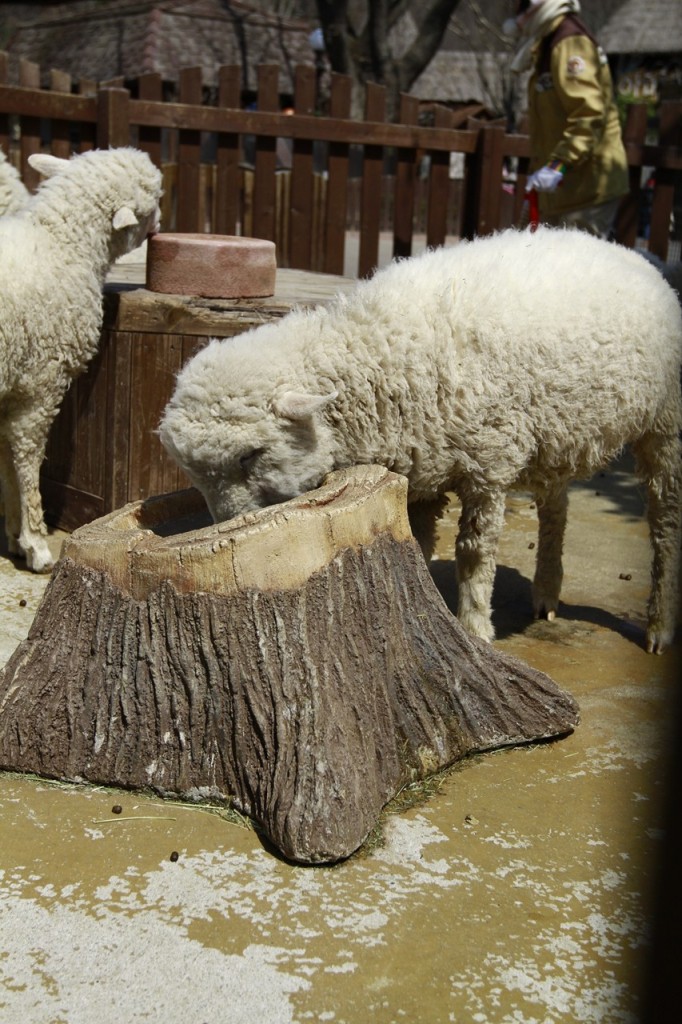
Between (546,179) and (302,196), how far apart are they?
2.27 metres

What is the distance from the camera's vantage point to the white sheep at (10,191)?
18.6ft

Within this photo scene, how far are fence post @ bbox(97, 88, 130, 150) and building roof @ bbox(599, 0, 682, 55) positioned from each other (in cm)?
3222

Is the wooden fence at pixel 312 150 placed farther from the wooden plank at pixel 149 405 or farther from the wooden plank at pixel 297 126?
the wooden plank at pixel 149 405

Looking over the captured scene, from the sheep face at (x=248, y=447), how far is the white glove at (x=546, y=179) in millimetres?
3102

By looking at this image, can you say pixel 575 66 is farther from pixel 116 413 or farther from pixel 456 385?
pixel 456 385

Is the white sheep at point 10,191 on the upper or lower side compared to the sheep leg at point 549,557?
upper

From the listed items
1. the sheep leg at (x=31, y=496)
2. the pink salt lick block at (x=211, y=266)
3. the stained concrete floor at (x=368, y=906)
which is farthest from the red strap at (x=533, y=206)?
the stained concrete floor at (x=368, y=906)

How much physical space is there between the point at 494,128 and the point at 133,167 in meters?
3.48

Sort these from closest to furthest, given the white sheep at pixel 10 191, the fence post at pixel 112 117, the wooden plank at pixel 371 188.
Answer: the white sheep at pixel 10 191 → the fence post at pixel 112 117 → the wooden plank at pixel 371 188

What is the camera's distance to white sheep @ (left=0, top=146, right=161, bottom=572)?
483cm

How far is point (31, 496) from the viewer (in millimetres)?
5102

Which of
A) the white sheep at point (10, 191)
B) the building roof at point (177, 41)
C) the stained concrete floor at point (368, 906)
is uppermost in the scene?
the building roof at point (177, 41)

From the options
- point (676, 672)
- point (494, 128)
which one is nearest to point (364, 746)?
point (676, 672)

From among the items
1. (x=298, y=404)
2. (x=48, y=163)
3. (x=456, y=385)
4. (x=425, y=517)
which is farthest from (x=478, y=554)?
(x=48, y=163)
